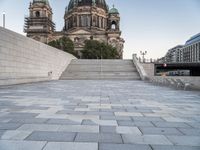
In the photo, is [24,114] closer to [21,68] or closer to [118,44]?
[21,68]

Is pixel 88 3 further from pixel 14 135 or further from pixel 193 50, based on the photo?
pixel 14 135

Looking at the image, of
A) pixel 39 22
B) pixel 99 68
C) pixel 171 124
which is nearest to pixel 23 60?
pixel 171 124

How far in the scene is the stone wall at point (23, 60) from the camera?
15.8 m

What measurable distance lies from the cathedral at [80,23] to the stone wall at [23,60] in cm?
6321

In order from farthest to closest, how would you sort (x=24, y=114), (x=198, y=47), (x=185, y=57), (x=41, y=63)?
(x=185, y=57)
(x=198, y=47)
(x=41, y=63)
(x=24, y=114)

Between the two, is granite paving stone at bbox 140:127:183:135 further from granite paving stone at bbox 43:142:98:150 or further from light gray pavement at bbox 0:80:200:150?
granite paving stone at bbox 43:142:98:150

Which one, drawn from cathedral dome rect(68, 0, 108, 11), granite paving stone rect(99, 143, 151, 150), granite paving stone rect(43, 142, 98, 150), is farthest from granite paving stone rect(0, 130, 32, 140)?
cathedral dome rect(68, 0, 108, 11)

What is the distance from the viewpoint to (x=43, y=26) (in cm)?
9425

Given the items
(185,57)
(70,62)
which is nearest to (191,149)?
(70,62)

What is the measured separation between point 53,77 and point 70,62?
35.9ft

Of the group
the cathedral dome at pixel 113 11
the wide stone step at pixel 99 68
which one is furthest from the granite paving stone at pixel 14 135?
the cathedral dome at pixel 113 11

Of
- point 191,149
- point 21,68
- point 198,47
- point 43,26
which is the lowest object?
point 191,149

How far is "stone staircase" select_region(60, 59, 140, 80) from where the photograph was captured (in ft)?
100

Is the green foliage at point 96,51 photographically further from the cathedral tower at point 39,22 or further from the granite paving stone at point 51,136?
the granite paving stone at point 51,136
